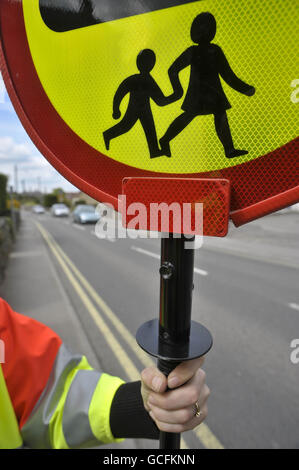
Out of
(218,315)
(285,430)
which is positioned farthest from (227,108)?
(218,315)

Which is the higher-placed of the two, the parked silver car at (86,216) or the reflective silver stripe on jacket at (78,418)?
the reflective silver stripe on jacket at (78,418)

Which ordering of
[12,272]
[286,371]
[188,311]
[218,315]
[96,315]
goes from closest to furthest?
1. [188,311]
2. [286,371]
3. [218,315]
4. [96,315]
5. [12,272]

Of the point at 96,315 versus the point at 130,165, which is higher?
the point at 130,165

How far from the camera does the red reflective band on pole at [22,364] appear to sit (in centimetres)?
81

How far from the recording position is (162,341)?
0.42 metres

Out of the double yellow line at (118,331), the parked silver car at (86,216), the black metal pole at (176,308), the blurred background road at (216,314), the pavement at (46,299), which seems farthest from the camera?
the parked silver car at (86,216)

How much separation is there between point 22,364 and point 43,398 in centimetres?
12

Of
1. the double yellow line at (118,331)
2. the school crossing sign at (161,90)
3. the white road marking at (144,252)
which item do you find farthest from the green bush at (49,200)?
the school crossing sign at (161,90)

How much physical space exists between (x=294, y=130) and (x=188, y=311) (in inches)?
10.6

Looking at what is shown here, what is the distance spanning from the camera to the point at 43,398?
2.72ft

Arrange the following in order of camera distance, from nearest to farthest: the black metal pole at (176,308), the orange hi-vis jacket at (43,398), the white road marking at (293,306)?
the black metal pole at (176,308) → the orange hi-vis jacket at (43,398) → the white road marking at (293,306)

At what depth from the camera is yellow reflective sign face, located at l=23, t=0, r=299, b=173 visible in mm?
287

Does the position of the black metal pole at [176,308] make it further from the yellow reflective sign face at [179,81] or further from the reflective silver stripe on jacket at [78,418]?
the reflective silver stripe on jacket at [78,418]

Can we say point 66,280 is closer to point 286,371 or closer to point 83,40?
point 286,371
